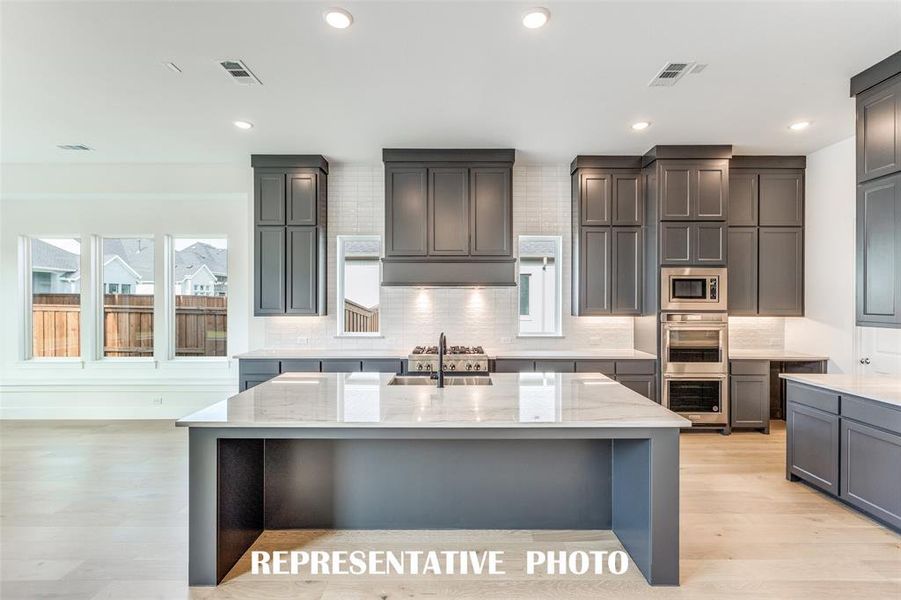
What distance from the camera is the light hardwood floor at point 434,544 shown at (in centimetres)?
225

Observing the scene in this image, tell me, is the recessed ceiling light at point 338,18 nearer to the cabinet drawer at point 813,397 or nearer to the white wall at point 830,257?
the cabinet drawer at point 813,397

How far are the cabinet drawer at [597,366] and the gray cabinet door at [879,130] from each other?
2.52 meters

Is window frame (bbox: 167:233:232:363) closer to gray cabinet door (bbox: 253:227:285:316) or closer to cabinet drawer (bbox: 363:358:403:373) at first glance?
gray cabinet door (bbox: 253:227:285:316)

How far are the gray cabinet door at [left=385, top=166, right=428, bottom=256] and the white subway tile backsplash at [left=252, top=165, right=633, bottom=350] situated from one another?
0.50 m

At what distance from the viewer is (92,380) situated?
18.5 feet

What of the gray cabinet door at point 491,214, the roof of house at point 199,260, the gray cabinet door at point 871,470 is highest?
the gray cabinet door at point 491,214

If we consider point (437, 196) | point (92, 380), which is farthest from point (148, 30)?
point (92, 380)

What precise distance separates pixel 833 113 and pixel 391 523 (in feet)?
15.9

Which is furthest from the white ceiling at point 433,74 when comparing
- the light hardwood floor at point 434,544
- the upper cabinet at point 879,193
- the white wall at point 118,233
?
the light hardwood floor at point 434,544

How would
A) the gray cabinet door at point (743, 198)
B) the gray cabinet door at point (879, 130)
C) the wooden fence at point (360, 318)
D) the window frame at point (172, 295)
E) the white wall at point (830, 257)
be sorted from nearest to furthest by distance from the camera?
the gray cabinet door at point (879, 130), the white wall at point (830, 257), the gray cabinet door at point (743, 198), the wooden fence at point (360, 318), the window frame at point (172, 295)

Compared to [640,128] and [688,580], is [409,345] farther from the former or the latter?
[688,580]

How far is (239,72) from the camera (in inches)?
127

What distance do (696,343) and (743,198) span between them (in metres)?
1.74

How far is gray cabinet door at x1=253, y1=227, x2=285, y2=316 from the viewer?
202 inches
